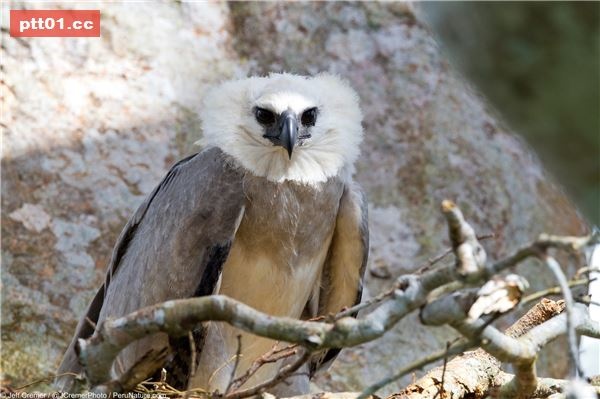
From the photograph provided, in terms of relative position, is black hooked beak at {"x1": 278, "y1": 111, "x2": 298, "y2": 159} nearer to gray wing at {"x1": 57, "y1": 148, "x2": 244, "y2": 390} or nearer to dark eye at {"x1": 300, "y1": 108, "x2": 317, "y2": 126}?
dark eye at {"x1": 300, "y1": 108, "x2": 317, "y2": 126}

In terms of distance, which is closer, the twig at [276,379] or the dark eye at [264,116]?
the twig at [276,379]

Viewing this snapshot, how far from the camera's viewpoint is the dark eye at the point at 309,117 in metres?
5.67

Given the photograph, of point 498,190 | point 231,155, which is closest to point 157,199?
point 231,155

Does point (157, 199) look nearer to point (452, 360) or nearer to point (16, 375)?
point (16, 375)

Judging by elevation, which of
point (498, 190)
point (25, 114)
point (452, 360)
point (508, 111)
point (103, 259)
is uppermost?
point (508, 111)

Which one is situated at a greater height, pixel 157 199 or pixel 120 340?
pixel 157 199

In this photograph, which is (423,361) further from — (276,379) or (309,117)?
(309,117)

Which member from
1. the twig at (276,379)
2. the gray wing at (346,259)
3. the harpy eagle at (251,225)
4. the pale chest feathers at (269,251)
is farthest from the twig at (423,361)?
the gray wing at (346,259)

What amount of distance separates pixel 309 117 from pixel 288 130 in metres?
0.29

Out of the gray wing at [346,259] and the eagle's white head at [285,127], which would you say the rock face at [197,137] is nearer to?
the gray wing at [346,259]

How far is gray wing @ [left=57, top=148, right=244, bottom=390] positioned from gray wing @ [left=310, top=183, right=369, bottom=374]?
0.62m

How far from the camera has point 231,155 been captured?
18.5ft

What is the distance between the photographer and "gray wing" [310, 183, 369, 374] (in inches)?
227

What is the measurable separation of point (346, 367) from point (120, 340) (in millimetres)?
3047
